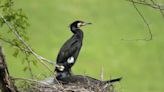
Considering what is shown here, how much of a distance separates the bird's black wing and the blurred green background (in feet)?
25.4

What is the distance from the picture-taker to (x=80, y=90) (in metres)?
9.20

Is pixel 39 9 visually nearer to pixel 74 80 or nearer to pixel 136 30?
pixel 136 30

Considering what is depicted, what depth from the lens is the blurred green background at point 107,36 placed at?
19.3m

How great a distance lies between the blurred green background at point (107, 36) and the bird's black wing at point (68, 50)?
774 centimetres

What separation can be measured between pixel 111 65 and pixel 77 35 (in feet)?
30.0

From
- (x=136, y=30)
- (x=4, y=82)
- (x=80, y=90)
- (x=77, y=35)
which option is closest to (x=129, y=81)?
(x=136, y=30)

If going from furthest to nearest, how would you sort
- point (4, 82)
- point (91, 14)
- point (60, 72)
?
point (91, 14) < point (60, 72) < point (4, 82)

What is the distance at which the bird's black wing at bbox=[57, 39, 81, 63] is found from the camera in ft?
33.7

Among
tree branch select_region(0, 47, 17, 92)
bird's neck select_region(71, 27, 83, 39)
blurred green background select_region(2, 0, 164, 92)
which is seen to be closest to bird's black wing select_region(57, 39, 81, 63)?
bird's neck select_region(71, 27, 83, 39)

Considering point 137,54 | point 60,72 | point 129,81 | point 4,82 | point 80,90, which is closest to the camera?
point 4,82

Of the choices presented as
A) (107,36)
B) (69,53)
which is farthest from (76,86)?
(107,36)

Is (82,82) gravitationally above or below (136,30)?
above

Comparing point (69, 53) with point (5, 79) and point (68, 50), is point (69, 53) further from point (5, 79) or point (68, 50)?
point (5, 79)

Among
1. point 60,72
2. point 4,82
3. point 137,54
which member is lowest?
point 137,54
